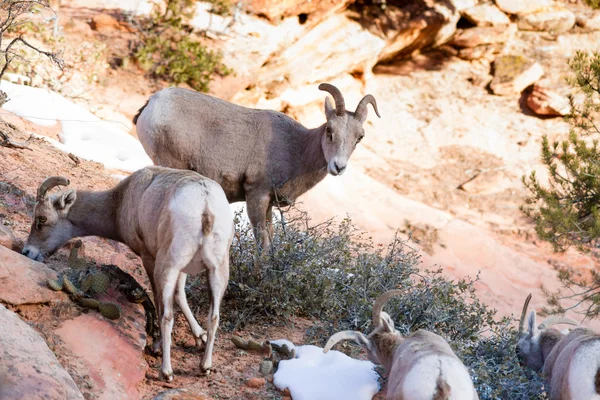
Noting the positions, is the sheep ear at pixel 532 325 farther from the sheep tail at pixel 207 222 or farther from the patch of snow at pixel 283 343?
the sheep tail at pixel 207 222

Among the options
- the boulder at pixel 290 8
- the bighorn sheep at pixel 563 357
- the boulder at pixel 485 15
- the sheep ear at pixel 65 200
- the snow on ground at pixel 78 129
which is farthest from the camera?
the boulder at pixel 485 15

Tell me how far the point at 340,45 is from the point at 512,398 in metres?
11.9

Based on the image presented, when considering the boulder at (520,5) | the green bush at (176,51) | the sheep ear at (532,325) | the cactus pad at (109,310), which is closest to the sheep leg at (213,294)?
the cactus pad at (109,310)

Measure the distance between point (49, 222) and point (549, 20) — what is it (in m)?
16.3

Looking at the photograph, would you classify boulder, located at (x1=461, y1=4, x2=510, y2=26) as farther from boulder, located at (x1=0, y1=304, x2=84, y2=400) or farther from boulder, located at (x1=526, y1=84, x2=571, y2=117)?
boulder, located at (x1=0, y1=304, x2=84, y2=400)

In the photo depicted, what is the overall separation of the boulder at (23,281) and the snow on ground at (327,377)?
1.84 metres

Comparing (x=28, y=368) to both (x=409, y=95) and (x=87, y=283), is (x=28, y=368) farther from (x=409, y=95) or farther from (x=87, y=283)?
(x=409, y=95)

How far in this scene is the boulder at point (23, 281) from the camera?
17.1 feet

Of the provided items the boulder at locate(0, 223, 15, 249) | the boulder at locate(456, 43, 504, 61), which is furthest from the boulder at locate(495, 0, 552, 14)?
the boulder at locate(0, 223, 15, 249)

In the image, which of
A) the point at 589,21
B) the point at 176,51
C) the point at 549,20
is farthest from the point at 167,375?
the point at 589,21

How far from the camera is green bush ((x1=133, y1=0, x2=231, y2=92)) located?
47.2ft

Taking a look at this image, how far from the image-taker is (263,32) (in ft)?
50.3

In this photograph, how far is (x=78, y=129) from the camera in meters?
11.2

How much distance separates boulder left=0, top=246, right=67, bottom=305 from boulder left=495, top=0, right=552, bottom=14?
15.5 m
